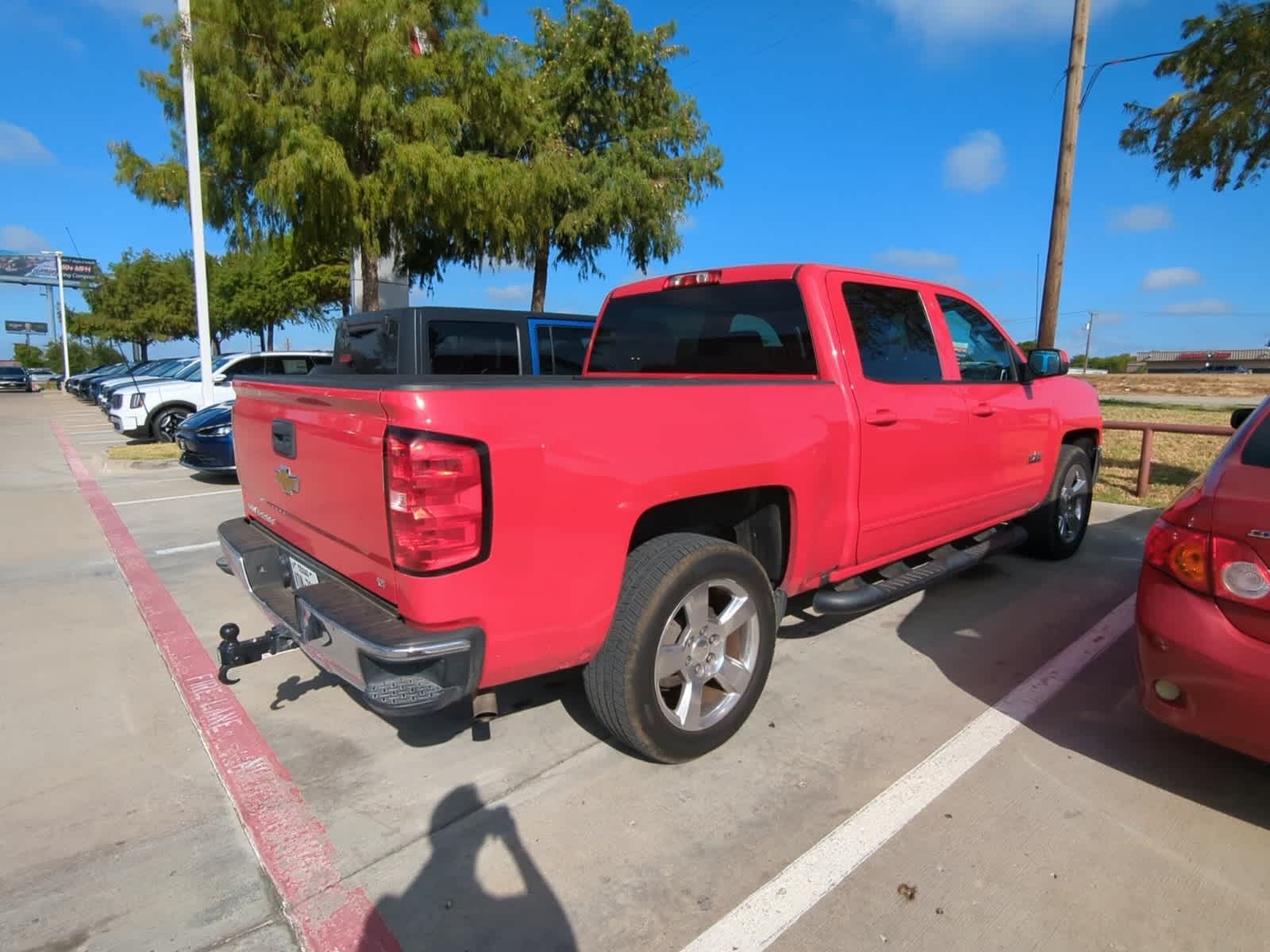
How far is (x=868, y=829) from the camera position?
2.57m

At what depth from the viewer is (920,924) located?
2.17 m

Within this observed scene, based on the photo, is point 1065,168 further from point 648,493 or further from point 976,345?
point 648,493

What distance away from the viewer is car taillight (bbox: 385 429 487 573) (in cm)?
213

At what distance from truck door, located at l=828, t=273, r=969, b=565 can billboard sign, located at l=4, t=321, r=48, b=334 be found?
11606 cm

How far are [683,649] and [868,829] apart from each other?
880 mm

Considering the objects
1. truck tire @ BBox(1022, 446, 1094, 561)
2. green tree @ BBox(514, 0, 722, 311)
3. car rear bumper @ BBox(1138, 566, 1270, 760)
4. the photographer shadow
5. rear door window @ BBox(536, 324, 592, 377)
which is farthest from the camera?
green tree @ BBox(514, 0, 722, 311)

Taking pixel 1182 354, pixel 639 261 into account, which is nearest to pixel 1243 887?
pixel 639 261

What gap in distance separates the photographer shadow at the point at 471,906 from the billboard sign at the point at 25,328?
382 feet

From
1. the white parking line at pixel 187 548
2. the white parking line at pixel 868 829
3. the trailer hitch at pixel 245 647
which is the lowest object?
the white parking line at pixel 868 829

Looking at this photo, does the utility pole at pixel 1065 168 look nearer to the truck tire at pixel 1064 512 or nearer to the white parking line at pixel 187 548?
the truck tire at pixel 1064 512

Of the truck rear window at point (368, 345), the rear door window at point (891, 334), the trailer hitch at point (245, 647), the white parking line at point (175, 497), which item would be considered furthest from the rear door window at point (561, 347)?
→ the white parking line at point (175, 497)

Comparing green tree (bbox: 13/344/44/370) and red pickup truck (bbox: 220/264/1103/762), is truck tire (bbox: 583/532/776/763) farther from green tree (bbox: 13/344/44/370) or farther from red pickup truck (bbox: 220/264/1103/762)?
green tree (bbox: 13/344/44/370)

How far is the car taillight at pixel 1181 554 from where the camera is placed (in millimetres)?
2568

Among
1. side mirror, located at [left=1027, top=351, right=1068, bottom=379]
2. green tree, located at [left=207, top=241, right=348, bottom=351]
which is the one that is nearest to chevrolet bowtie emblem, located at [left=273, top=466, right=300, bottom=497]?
side mirror, located at [left=1027, top=351, right=1068, bottom=379]
